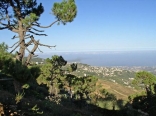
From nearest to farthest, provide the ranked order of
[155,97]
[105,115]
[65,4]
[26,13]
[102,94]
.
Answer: [65,4], [26,13], [105,115], [155,97], [102,94]

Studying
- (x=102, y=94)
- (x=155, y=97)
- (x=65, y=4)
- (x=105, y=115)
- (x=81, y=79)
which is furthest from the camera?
(x=102, y=94)

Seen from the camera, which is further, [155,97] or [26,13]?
[155,97]

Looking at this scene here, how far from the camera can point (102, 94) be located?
186 ft

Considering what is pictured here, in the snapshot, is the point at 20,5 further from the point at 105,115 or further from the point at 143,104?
the point at 143,104

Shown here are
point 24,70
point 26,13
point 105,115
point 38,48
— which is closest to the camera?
point 24,70

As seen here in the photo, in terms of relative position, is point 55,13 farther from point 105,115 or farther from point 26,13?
point 105,115

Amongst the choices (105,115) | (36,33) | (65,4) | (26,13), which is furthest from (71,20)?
(105,115)

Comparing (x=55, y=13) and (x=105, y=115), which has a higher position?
(x=55, y=13)

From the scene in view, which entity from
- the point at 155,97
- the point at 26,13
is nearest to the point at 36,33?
the point at 26,13

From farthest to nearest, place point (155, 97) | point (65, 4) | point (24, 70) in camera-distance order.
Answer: point (155, 97)
point (65, 4)
point (24, 70)

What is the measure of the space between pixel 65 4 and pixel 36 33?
257 centimetres

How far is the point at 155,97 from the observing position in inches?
1249

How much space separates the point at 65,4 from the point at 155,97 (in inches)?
1022

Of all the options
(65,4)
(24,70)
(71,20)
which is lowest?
(24,70)
